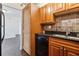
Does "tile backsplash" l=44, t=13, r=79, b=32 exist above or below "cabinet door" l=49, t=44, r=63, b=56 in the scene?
above

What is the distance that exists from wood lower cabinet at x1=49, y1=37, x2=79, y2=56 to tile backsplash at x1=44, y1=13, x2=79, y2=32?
0.77ft

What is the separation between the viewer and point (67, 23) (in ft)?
6.47

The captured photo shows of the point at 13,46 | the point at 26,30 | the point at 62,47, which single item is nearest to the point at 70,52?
the point at 62,47

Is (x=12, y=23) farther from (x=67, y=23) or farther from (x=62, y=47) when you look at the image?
(x=67, y=23)

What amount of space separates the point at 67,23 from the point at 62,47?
0.56m

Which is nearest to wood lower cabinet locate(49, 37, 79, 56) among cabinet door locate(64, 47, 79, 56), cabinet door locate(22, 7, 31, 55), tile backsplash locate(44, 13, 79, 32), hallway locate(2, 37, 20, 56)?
cabinet door locate(64, 47, 79, 56)

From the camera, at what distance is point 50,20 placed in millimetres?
1936

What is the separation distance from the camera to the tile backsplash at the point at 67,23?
1845 millimetres

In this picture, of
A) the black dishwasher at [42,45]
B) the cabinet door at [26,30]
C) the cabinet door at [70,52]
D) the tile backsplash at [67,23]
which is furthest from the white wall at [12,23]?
the cabinet door at [70,52]

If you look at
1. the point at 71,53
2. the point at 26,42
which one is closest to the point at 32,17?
the point at 26,42

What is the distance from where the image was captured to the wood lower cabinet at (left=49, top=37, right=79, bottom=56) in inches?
54.2

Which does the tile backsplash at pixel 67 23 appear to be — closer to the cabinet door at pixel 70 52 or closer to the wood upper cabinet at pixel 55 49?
the wood upper cabinet at pixel 55 49

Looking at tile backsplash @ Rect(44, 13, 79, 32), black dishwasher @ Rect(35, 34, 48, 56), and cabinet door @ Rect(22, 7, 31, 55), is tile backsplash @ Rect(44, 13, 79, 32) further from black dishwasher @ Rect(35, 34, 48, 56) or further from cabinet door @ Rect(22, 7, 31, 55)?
cabinet door @ Rect(22, 7, 31, 55)

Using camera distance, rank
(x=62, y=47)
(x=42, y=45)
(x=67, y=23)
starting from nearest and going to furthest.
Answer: (x=62, y=47) → (x=42, y=45) → (x=67, y=23)
